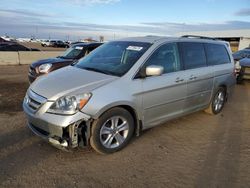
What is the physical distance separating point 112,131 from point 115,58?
4.74ft

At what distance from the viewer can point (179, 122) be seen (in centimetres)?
572

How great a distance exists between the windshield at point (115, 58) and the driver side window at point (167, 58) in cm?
21

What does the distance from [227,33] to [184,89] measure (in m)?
49.9

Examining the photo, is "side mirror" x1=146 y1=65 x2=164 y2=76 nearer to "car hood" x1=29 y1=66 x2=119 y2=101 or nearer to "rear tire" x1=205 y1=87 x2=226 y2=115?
"car hood" x1=29 y1=66 x2=119 y2=101

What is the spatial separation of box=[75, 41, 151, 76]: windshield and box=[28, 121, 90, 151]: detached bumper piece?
3.46 ft

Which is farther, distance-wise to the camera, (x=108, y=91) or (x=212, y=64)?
(x=212, y=64)

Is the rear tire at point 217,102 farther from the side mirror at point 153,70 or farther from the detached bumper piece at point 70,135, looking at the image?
the detached bumper piece at point 70,135

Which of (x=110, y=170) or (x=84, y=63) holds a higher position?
(x=84, y=63)

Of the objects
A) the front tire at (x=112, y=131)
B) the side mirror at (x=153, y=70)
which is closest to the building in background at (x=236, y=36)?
the side mirror at (x=153, y=70)

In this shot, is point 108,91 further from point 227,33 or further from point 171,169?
point 227,33

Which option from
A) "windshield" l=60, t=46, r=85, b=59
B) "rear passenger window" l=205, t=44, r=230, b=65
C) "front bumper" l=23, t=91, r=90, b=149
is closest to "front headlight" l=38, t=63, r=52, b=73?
"windshield" l=60, t=46, r=85, b=59

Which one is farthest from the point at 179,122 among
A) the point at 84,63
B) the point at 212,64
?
the point at 84,63

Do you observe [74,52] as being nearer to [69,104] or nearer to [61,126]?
[69,104]

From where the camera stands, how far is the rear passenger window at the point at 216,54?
5.96 meters
